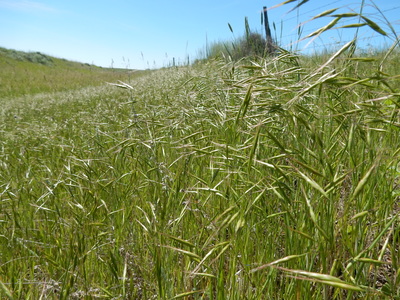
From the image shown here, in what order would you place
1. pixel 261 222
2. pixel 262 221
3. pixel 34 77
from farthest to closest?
pixel 34 77
pixel 261 222
pixel 262 221

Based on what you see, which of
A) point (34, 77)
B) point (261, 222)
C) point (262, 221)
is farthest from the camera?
point (34, 77)

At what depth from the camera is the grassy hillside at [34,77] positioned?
Answer: 1720 cm

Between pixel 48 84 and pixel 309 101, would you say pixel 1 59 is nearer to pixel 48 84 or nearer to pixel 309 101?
pixel 48 84

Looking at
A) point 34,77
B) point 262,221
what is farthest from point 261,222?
point 34,77

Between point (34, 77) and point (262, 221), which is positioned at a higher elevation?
point (34, 77)

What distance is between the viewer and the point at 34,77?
20.9m

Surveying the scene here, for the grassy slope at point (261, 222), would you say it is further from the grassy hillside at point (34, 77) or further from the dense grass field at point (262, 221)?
the grassy hillside at point (34, 77)

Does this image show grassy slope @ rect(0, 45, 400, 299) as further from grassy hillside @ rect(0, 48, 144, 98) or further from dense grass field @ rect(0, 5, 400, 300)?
grassy hillside @ rect(0, 48, 144, 98)

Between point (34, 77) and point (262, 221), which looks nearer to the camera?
point (262, 221)

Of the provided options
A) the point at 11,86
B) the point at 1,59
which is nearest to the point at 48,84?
the point at 11,86

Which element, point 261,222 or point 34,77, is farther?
point 34,77


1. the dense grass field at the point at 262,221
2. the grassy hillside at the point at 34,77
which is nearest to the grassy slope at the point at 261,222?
the dense grass field at the point at 262,221

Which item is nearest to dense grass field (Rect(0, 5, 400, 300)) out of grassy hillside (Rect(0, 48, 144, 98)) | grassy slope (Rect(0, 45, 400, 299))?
grassy slope (Rect(0, 45, 400, 299))

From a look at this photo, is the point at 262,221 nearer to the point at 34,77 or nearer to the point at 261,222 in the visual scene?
the point at 261,222
